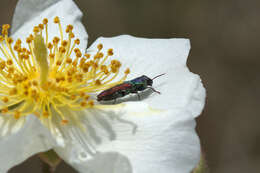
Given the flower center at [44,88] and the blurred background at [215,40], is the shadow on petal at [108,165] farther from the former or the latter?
the blurred background at [215,40]

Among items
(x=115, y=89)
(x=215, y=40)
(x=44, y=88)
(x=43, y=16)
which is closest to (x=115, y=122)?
(x=115, y=89)

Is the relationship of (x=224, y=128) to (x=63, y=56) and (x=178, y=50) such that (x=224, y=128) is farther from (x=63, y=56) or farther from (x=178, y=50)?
(x=63, y=56)

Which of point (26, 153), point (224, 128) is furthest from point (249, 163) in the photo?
point (26, 153)

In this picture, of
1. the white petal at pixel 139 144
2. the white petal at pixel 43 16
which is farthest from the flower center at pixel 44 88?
the white petal at pixel 43 16

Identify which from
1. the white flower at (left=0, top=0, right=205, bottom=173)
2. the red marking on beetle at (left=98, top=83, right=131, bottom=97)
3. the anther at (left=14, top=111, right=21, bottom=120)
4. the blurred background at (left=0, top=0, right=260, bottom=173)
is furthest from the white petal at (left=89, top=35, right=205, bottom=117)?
the blurred background at (left=0, top=0, right=260, bottom=173)

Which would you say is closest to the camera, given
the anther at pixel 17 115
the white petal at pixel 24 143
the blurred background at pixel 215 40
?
the white petal at pixel 24 143

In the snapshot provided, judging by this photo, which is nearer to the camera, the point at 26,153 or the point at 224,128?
the point at 26,153

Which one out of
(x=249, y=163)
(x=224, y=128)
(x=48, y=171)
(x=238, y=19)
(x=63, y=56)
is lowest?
(x=249, y=163)
